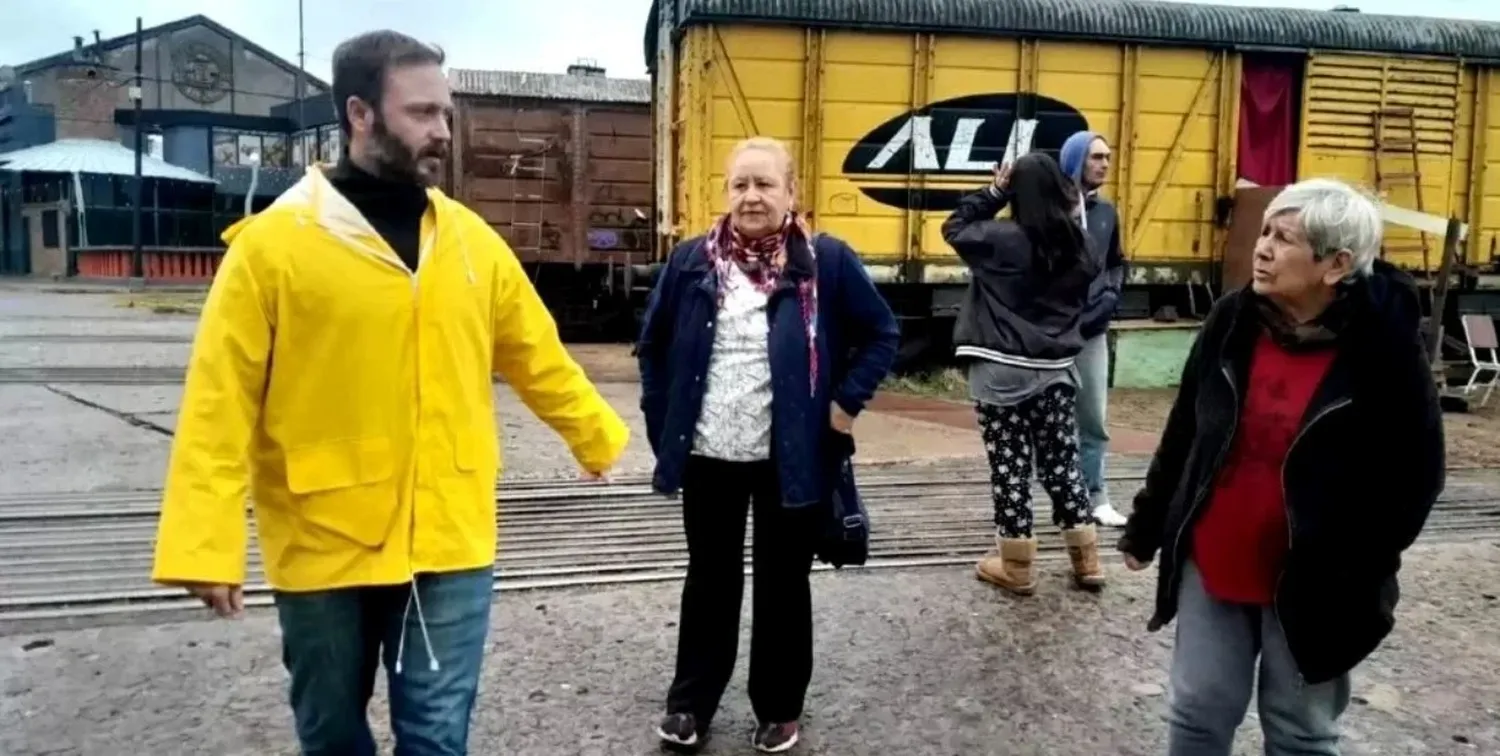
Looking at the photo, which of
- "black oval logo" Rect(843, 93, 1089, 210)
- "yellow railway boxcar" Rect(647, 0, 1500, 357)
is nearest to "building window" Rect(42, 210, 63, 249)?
"yellow railway boxcar" Rect(647, 0, 1500, 357)

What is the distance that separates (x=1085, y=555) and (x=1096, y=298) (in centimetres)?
111

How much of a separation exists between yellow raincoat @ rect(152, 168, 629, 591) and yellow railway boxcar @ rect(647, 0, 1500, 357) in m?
8.83

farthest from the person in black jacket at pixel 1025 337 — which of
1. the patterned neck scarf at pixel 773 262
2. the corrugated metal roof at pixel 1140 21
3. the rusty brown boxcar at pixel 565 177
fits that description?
the rusty brown boxcar at pixel 565 177

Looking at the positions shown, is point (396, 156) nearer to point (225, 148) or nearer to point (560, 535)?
point (560, 535)

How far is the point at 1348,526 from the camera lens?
263cm

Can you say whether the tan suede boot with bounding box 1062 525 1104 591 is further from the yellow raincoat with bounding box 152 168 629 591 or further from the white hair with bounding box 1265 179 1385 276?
the yellow raincoat with bounding box 152 168 629 591

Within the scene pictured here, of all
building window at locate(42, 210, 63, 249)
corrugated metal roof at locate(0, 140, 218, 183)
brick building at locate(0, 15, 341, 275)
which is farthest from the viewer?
building window at locate(42, 210, 63, 249)

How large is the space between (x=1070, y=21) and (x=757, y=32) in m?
2.90

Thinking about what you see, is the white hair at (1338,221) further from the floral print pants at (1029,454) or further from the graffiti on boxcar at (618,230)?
the graffiti on boxcar at (618,230)

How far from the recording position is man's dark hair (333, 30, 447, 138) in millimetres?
2418

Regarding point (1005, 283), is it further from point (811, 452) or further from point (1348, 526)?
point (1348, 526)

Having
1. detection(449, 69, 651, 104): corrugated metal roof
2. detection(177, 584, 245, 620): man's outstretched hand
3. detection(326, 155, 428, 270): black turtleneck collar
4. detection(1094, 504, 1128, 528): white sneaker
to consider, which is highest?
detection(449, 69, 651, 104): corrugated metal roof

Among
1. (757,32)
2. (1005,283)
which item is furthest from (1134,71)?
(1005,283)

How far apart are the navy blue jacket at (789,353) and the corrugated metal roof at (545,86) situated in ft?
40.4
